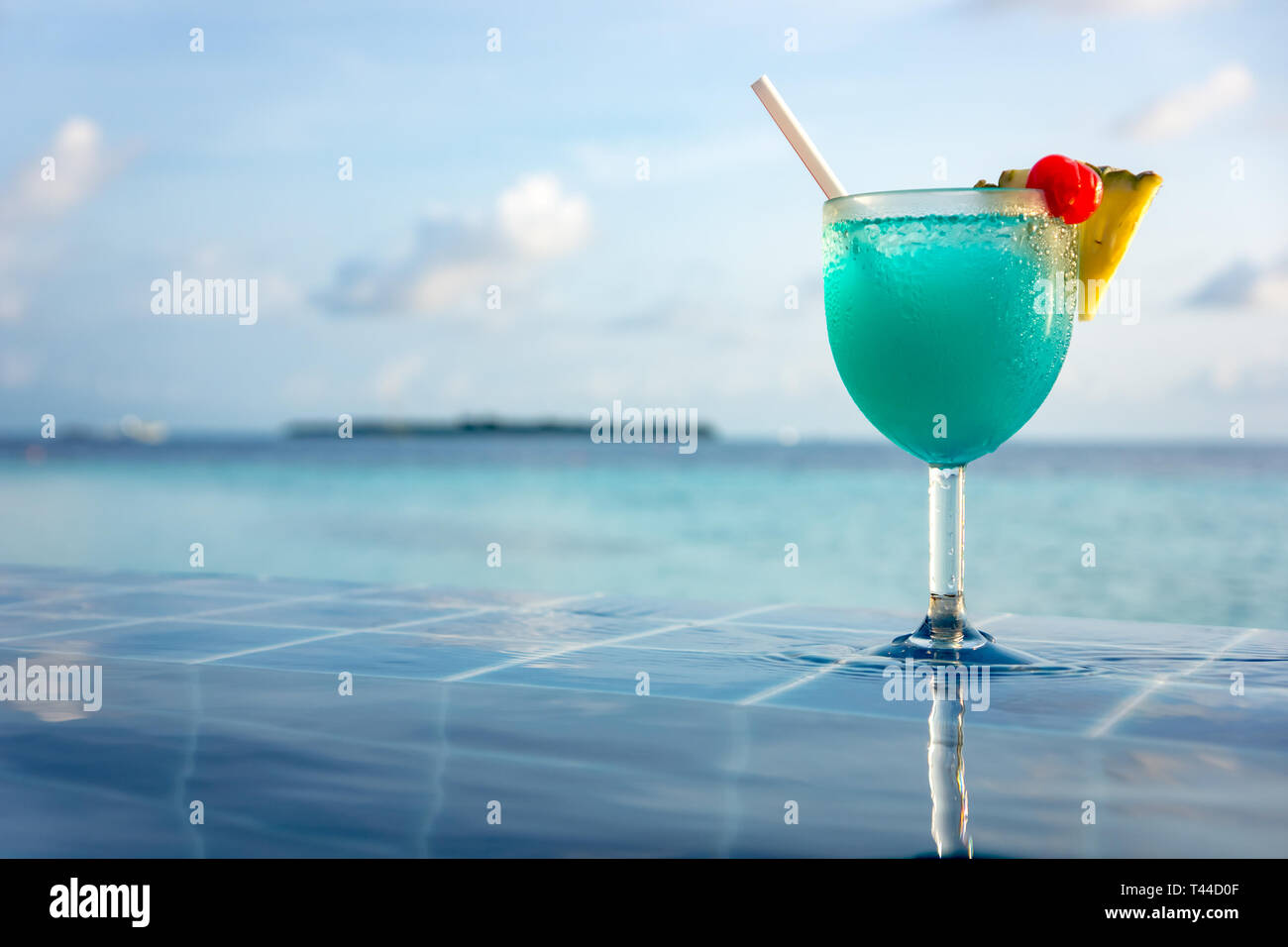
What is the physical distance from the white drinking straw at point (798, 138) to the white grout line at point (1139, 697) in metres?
0.70

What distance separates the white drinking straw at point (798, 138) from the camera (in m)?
1.65

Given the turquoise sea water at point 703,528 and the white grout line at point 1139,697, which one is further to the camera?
the turquoise sea water at point 703,528

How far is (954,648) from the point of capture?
61.6 inches

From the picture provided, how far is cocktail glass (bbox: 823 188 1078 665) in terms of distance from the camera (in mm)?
1508

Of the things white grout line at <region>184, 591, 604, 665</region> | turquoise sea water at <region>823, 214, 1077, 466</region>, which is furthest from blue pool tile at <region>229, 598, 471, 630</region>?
turquoise sea water at <region>823, 214, 1077, 466</region>

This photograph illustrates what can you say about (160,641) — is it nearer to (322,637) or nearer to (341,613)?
(322,637)

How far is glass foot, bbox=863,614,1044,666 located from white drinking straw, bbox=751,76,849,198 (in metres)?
0.56

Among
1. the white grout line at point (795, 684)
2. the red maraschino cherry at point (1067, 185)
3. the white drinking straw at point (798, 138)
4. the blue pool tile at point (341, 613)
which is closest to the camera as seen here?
the white grout line at point (795, 684)

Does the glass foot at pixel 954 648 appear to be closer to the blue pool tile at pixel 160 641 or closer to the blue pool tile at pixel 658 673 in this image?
the blue pool tile at pixel 658 673

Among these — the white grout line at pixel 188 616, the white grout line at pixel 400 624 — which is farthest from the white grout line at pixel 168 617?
the white grout line at pixel 400 624

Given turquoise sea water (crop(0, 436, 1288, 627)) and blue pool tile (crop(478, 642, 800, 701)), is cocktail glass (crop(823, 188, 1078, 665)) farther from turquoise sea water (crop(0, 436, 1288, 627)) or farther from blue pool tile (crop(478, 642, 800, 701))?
turquoise sea water (crop(0, 436, 1288, 627))

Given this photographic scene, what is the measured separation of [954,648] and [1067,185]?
0.57 metres
